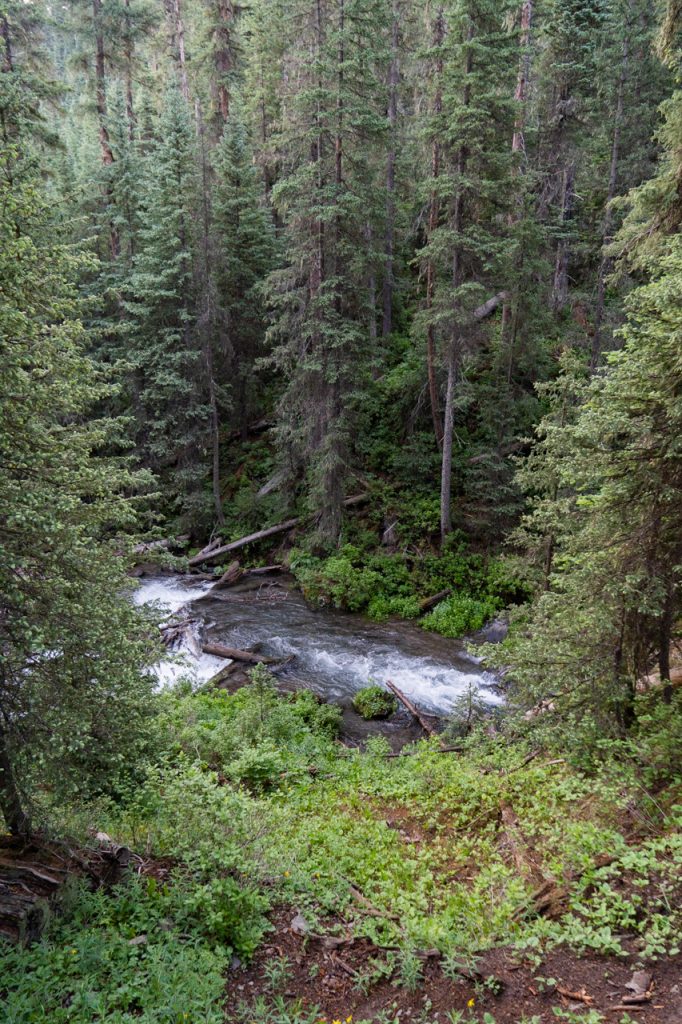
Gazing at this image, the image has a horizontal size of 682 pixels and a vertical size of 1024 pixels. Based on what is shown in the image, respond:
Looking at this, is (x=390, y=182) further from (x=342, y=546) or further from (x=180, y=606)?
(x=180, y=606)

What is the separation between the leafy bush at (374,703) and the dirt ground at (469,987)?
6.98m

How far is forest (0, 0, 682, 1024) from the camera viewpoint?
504cm

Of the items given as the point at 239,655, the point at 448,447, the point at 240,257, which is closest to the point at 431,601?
the point at 448,447

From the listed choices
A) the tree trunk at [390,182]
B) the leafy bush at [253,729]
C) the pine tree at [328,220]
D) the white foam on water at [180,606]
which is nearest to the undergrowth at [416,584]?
the pine tree at [328,220]

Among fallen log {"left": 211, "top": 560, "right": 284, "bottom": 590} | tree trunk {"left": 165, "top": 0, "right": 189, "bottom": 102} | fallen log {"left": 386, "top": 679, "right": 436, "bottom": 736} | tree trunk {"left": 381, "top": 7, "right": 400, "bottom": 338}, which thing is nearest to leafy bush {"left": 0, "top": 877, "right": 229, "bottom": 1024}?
fallen log {"left": 386, "top": 679, "right": 436, "bottom": 736}

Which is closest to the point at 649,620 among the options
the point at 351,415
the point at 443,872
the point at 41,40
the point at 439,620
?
the point at 443,872

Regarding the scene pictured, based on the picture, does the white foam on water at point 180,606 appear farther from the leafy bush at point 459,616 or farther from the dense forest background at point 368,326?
the leafy bush at point 459,616

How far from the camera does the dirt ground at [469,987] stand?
4.25m

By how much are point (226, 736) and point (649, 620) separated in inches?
272

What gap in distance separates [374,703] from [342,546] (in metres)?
7.05

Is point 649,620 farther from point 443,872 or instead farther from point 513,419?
point 513,419

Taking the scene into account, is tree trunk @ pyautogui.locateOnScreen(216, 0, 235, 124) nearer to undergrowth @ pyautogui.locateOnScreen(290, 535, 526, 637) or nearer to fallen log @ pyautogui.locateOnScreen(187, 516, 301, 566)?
fallen log @ pyautogui.locateOnScreen(187, 516, 301, 566)

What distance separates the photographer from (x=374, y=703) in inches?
494

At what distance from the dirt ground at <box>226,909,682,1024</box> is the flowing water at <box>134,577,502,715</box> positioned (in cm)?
744
